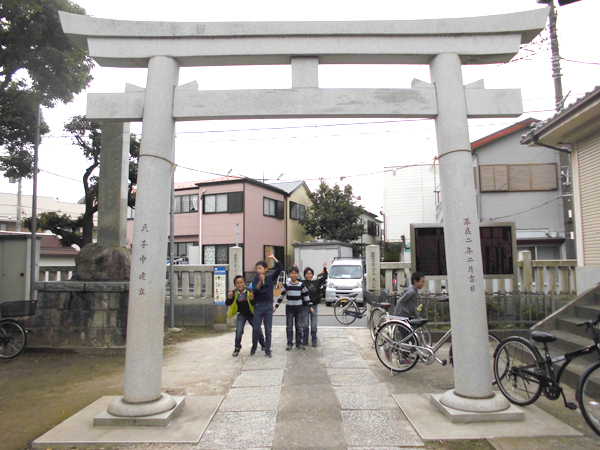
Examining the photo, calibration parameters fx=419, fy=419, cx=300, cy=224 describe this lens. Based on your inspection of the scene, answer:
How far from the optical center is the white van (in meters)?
18.4

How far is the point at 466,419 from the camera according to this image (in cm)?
467

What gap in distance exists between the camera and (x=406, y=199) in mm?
30172

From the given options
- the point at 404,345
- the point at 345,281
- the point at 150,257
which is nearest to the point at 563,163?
the point at 345,281

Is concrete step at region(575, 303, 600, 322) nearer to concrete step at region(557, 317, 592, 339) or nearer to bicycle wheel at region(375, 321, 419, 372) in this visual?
concrete step at region(557, 317, 592, 339)

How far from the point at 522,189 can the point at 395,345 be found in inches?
628

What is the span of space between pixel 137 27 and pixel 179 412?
4916 millimetres

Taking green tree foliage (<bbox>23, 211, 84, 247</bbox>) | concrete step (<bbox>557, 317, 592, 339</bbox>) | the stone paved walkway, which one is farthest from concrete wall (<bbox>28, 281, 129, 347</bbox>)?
concrete step (<bbox>557, 317, 592, 339</bbox>)

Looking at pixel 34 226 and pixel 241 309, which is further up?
pixel 34 226

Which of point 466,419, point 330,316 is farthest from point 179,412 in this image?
point 330,316

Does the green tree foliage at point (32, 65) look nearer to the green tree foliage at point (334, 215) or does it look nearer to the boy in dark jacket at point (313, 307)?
the boy in dark jacket at point (313, 307)

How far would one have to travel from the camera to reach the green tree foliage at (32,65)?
9492 millimetres

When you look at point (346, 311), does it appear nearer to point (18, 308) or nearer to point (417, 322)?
point (417, 322)

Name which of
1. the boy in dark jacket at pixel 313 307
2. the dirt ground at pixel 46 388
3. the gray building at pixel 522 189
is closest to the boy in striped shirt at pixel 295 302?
the boy in dark jacket at pixel 313 307

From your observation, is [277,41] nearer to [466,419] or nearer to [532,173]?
[466,419]
